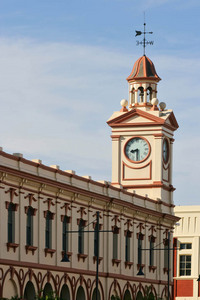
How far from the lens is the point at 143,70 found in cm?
9531

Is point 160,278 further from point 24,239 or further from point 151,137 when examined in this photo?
point 24,239

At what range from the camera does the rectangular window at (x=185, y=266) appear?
392 feet

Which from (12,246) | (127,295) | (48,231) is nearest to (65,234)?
(48,231)

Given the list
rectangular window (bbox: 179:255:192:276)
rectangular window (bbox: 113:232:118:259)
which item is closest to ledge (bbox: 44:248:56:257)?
rectangular window (bbox: 113:232:118:259)

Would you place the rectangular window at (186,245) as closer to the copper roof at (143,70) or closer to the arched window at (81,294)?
the copper roof at (143,70)

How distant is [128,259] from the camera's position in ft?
280

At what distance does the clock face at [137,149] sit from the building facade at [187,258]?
90.1ft

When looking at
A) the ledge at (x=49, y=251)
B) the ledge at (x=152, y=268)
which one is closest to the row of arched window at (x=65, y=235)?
the ledge at (x=152, y=268)

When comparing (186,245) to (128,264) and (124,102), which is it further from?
(128,264)

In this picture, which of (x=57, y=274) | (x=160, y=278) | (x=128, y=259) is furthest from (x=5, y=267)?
(x=160, y=278)

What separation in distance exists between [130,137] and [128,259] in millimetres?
12858

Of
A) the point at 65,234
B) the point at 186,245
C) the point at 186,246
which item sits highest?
the point at 186,245

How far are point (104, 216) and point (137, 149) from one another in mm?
14102

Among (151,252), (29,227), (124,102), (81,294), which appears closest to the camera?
(29,227)
